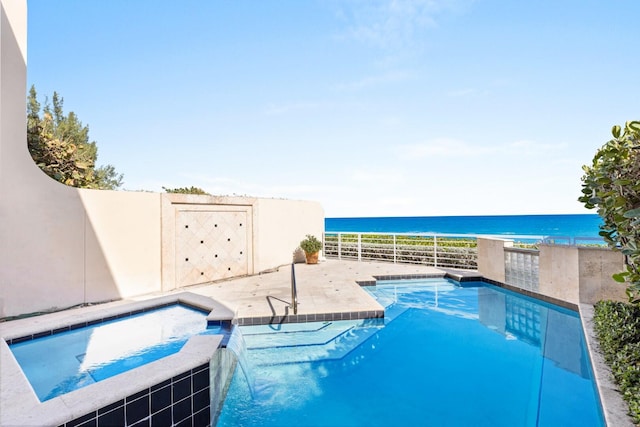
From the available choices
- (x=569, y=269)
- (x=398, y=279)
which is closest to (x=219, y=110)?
(x=398, y=279)

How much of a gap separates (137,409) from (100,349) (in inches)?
82.8

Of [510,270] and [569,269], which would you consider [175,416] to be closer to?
[569,269]

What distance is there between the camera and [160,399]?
7.66 ft

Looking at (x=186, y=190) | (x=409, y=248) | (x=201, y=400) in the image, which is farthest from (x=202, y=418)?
(x=409, y=248)

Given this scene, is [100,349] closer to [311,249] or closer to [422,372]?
[422,372]

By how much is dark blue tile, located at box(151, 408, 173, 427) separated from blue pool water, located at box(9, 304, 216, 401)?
916mm

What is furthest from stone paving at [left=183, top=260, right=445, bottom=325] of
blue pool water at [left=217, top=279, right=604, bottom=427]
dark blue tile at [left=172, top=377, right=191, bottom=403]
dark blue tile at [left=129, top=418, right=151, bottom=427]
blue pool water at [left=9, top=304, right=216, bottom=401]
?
dark blue tile at [left=129, top=418, right=151, bottom=427]

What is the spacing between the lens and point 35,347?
3826mm

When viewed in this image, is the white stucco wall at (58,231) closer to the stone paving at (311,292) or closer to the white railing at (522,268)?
the stone paving at (311,292)

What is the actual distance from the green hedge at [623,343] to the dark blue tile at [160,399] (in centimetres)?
329

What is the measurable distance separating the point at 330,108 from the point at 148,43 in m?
5.48

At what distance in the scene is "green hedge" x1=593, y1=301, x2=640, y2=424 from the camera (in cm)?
261

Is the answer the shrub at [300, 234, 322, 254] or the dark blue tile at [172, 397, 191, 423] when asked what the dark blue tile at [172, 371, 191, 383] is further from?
the shrub at [300, 234, 322, 254]

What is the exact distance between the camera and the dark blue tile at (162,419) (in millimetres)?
2264
